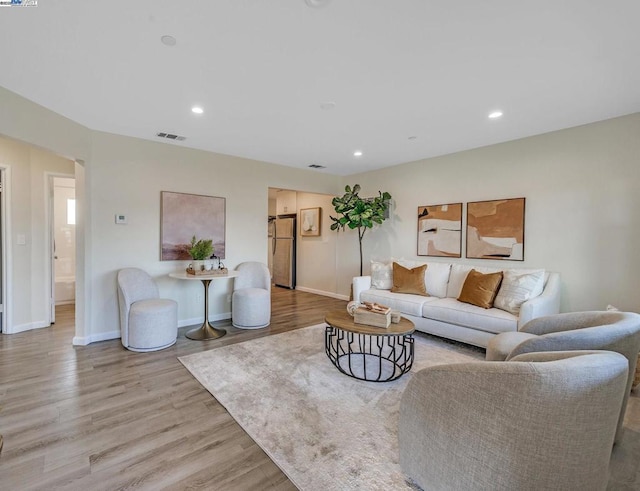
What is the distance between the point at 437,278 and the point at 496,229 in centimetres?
102

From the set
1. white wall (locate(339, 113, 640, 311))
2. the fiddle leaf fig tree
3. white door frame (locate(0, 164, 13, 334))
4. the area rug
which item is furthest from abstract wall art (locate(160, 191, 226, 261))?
white wall (locate(339, 113, 640, 311))

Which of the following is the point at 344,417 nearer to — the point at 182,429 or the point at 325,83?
the point at 182,429

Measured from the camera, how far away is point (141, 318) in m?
3.33

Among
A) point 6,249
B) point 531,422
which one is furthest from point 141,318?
point 531,422

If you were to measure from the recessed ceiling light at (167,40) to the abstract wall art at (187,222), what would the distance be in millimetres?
2464

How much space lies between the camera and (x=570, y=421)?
3.35 feet

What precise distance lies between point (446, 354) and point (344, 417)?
174 cm

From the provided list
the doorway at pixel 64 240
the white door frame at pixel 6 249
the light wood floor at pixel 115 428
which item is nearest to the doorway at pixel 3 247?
the white door frame at pixel 6 249

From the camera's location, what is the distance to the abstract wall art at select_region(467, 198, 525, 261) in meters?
3.87

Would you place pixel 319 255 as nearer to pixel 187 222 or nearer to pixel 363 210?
pixel 363 210

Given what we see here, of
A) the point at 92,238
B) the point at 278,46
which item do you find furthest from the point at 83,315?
the point at 278,46

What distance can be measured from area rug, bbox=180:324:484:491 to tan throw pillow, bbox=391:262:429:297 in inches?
35.1

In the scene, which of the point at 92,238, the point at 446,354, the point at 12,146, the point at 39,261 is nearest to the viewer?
the point at 446,354

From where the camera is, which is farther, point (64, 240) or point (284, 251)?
point (284, 251)
